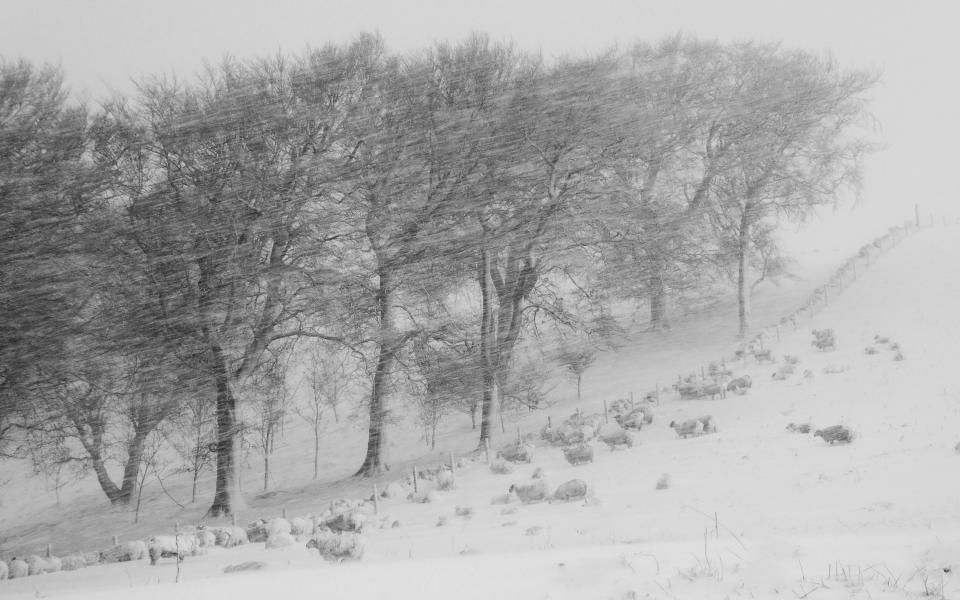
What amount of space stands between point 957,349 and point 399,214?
13.6 meters

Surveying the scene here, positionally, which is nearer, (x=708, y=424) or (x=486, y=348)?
(x=708, y=424)

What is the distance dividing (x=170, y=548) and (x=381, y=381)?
8.01 metres

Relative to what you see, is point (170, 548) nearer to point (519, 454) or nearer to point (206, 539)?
point (206, 539)

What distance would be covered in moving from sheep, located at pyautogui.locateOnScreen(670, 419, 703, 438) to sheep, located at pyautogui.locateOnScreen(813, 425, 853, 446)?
97.1 inches

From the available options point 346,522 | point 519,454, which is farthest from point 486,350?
point 346,522

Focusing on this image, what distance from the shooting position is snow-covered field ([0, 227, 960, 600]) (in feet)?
15.7

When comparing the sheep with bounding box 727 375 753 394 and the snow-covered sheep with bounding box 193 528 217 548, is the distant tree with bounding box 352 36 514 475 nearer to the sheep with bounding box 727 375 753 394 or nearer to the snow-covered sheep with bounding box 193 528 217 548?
the snow-covered sheep with bounding box 193 528 217 548

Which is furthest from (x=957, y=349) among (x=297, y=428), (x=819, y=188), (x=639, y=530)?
(x=297, y=428)

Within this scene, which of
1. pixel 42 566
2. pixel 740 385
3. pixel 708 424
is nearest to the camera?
pixel 42 566

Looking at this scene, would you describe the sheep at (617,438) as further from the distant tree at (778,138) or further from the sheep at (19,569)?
the distant tree at (778,138)

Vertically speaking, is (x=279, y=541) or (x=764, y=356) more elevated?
(x=764, y=356)

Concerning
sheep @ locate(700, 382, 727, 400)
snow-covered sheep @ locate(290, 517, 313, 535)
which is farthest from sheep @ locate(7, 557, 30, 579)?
sheep @ locate(700, 382, 727, 400)

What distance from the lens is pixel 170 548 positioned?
799 cm

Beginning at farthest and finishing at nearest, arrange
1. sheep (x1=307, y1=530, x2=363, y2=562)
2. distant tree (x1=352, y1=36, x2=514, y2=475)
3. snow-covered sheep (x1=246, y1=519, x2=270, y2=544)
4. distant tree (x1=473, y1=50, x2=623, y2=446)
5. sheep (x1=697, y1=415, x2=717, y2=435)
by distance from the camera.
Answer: distant tree (x1=473, y1=50, x2=623, y2=446), distant tree (x1=352, y1=36, x2=514, y2=475), sheep (x1=697, y1=415, x2=717, y2=435), snow-covered sheep (x1=246, y1=519, x2=270, y2=544), sheep (x1=307, y1=530, x2=363, y2=562)
